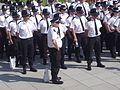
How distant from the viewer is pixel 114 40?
1266 centimetres

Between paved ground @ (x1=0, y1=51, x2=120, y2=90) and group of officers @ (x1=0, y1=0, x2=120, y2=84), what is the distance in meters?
0.29

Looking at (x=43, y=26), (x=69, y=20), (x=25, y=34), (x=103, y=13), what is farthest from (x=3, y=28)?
(x=103, y=13)

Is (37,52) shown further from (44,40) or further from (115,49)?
(115,49)

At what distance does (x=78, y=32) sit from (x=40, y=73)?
2.20 meters

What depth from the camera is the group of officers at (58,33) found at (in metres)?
10.1

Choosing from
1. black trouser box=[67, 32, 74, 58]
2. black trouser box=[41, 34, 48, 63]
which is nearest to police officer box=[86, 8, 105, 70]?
black trouser box=[67, 32, 74, 58]

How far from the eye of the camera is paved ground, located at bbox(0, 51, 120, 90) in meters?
9.84

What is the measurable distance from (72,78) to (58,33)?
1710mm

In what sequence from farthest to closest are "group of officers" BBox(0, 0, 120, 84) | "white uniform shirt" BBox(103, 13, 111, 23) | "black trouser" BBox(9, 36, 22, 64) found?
"white uniform shirt" BBox(103, 13, 111, 23) < "black trouser" BBox(9, 36, 22, 64) < "group of officers" BBox(0, 0, 120, 84)

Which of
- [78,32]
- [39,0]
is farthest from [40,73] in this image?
[39,0]

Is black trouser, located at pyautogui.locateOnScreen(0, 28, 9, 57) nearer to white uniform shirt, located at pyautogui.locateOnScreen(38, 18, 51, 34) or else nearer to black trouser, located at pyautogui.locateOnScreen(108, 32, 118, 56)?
white uniform shirt, located at pyautogui.locateOnScreen(38, 18, 51, 34)

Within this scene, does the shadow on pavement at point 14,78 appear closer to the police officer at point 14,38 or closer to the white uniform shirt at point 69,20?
the police officer at point 14,38

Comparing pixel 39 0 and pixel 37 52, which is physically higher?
pixel 39 0

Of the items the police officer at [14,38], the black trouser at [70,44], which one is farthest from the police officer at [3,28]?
the black trouser at [70,44]
